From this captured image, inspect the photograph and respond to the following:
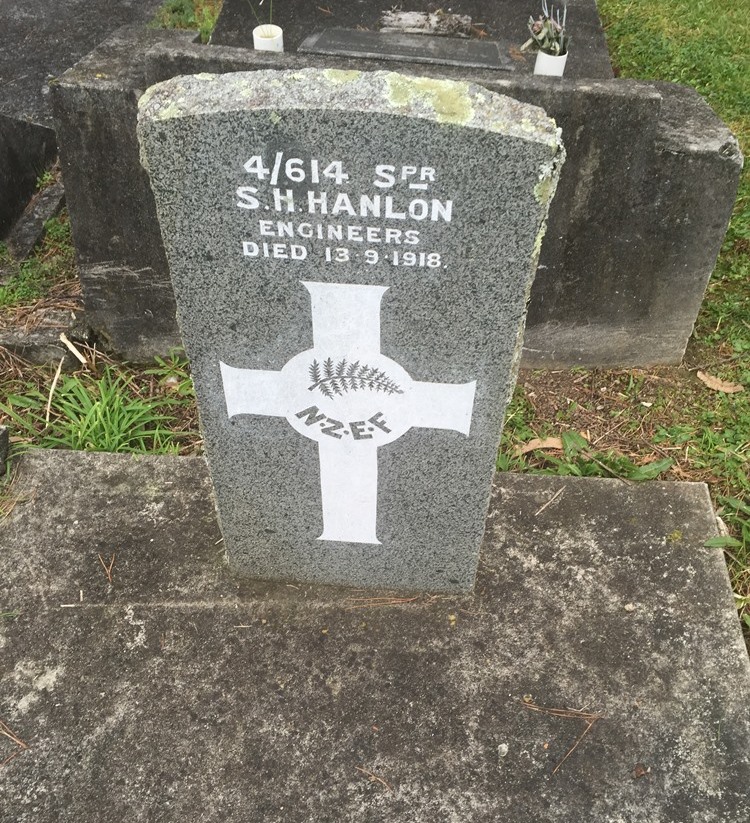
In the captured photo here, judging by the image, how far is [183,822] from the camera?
1.64 meters

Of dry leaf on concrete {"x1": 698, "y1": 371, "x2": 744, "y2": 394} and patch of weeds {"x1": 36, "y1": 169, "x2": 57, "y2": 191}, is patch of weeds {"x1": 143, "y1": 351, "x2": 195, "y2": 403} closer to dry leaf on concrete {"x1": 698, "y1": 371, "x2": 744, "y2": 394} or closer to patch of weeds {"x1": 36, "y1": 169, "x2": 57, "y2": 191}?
patch of weeds {"x1": 36, "y1": 169, "x2": 57, "y2": 191}

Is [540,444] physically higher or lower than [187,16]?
lower

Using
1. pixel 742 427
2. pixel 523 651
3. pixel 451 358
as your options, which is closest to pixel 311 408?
pixel 451 358

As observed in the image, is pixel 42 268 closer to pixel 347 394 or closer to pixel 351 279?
pixel 347 394

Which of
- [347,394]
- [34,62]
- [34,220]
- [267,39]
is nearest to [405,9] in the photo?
Answer: [267,39]

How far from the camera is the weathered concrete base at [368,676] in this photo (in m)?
1.69

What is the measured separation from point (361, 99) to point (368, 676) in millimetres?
1341

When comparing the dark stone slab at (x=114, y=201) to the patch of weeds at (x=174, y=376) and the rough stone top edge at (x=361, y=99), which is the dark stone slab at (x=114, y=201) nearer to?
the patch of weeds at (x=174, y=376)

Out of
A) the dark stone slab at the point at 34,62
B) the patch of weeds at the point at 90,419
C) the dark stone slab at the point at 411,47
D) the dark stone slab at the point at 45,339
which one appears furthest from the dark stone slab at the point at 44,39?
the patch of weeds at the point at 90,419

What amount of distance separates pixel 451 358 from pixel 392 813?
1008 millimetres

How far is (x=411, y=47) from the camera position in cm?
340

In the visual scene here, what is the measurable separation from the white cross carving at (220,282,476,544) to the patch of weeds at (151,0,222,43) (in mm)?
3509

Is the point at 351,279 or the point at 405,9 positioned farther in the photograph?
the point at 405,9

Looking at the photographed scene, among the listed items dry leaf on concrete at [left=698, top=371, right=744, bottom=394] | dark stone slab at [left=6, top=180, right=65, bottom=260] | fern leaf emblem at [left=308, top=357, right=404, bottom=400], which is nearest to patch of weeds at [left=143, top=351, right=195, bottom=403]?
dark stone slab at [left=6, top=180, right=65, bottom=260]
